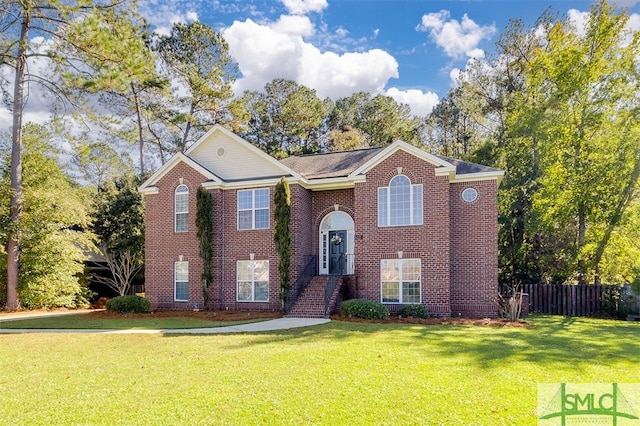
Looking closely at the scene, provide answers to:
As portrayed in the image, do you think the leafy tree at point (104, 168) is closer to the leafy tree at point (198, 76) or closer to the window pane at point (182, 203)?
the leafy tree at point (198, 76)

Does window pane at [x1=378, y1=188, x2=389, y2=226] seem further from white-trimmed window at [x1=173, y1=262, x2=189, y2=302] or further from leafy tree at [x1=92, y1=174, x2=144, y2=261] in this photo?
leafy tree at [x1=92, y1=174, x2=144, y2=261]

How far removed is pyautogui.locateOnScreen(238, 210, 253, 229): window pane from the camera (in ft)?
62.5

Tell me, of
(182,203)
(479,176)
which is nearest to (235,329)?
(182,203)

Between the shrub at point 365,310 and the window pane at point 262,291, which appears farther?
the window pane at point 262,291

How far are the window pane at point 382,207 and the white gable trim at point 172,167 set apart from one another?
6931 millimetres

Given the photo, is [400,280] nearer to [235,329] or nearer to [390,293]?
[390,293]

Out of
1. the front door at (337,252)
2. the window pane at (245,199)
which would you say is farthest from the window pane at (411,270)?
the window pane at (245,199)

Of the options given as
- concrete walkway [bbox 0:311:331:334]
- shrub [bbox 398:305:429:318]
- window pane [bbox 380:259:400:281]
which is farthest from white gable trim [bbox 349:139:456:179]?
concrete walkway [bbox 0:311:331:334]

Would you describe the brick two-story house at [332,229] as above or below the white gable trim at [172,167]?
below

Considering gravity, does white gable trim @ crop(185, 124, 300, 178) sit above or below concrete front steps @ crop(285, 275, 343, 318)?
above

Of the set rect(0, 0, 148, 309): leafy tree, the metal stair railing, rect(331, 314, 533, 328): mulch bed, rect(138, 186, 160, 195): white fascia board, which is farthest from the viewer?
rect(138, 186, 160, 195): white fascia board

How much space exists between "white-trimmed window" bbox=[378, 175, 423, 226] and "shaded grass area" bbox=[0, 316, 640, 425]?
5974mm

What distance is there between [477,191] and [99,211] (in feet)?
69.0

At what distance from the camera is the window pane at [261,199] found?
18.9m
